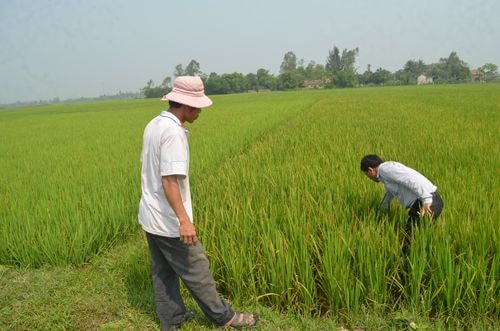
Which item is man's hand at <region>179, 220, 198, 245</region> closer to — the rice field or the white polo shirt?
the white polo shirt

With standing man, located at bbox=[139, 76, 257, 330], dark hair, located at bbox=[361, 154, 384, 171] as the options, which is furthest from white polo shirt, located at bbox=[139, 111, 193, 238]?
dark hair, located at bbox=[361, 154, 384, 171]

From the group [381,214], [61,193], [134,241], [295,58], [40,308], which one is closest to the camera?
[40,308]

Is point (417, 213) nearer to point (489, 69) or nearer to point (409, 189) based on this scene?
point (409, 189)

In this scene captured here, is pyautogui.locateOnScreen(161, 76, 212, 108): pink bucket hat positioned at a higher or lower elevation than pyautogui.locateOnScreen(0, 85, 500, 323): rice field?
higher

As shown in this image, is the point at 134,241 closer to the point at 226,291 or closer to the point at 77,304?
the point at 77,304

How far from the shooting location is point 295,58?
115812mm

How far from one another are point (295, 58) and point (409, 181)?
119m

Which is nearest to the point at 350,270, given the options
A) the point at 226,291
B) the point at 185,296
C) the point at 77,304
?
the point at 226,291

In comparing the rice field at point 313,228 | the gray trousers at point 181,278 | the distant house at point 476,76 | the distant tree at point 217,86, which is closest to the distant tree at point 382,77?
the distant house at point 476,76

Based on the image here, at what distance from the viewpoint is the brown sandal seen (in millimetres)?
2211

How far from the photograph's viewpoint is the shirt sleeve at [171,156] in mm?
1901

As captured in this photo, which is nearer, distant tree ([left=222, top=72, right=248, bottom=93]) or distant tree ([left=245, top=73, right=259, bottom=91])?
distant tree ([left=222, top=72, right=248, bottom=93])

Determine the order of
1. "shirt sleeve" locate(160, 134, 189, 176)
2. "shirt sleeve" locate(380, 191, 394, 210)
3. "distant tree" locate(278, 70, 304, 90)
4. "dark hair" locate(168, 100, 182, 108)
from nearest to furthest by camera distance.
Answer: "shirt sleeve" locate(160, 134, 189, 176) < "dark hair" locate(168, 100, 182, 108) < "shirt sleeve" locate(380, 191, 394, 210) < "distant tree" locate(278, 70, 304, 90)

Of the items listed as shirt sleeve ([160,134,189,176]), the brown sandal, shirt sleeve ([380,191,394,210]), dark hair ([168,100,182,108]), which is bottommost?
the brown sandal
